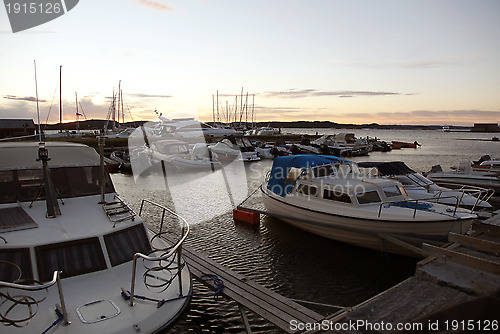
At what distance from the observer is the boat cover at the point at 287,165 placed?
14672mm

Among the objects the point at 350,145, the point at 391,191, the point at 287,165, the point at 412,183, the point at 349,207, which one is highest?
the point at 287,165

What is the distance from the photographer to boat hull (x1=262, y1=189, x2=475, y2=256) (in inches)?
424

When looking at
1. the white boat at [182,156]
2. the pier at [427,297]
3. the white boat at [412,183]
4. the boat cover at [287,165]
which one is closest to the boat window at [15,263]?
the pier at [427,297]

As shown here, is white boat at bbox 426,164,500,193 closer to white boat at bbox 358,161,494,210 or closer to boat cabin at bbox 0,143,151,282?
white boat at bbox 358,161,494,210

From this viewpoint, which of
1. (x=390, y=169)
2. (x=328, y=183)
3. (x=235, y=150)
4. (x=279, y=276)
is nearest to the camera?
(x=279, y=276)

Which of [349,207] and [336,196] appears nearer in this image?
[349,207]

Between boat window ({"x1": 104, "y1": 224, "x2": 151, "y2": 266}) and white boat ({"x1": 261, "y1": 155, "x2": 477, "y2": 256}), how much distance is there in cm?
745

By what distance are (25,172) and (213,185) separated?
708 inches

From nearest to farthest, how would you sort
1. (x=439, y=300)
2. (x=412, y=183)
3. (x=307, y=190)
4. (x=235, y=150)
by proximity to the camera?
(x=439, y=300) < (x=307, y=190) < (x=412, y=183) < (x=235, y=150)

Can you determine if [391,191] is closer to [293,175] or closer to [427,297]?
[293,175]

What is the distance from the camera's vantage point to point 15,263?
5859 mm

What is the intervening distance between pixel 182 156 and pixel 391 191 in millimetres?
26101

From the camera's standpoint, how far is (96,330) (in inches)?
198

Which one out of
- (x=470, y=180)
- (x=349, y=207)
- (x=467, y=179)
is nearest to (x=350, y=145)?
(x=467, y=179)
